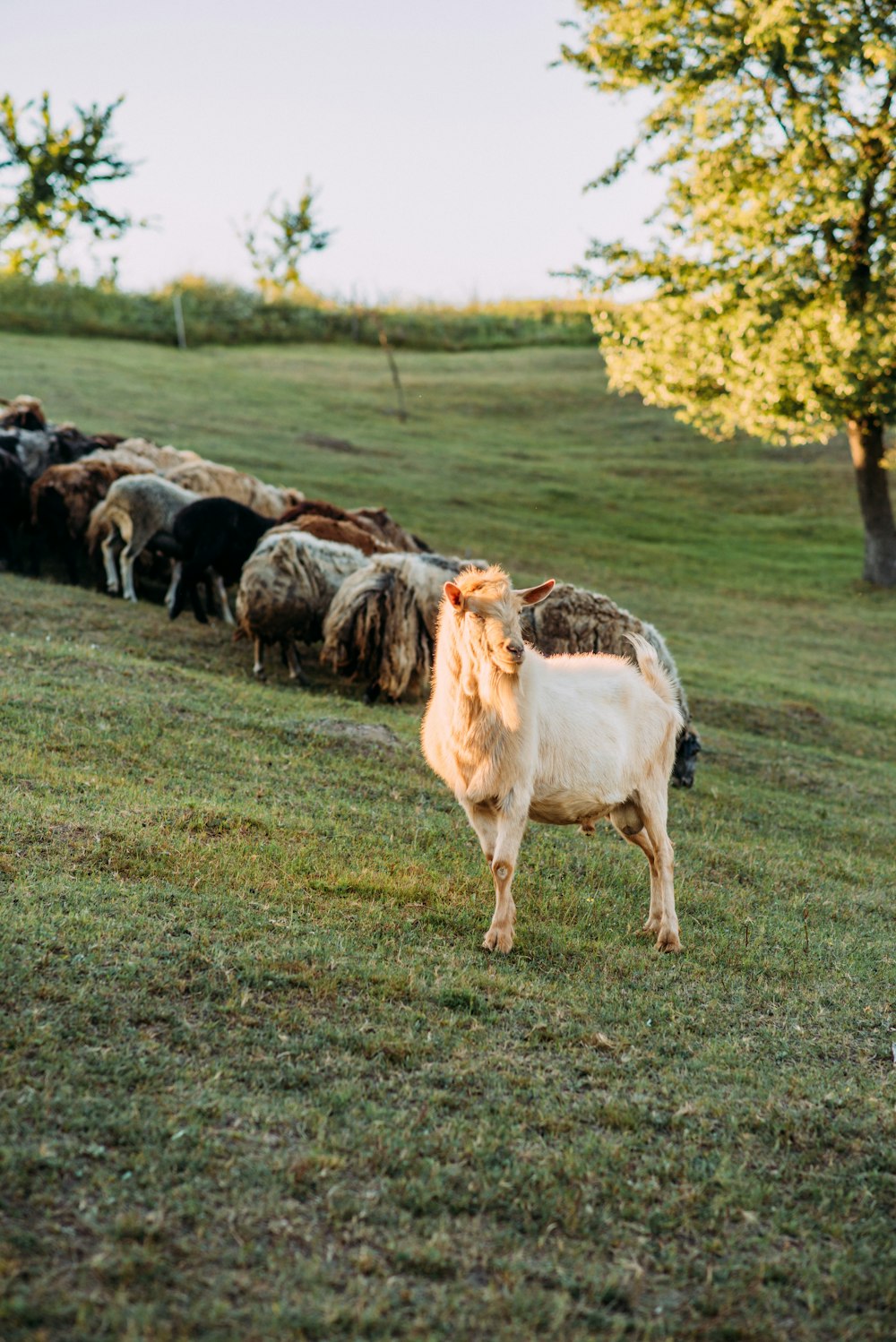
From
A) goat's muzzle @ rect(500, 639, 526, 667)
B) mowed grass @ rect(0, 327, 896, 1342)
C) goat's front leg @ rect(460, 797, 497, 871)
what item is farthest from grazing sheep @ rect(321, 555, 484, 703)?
goat's muzzle @ rect(500, 639, 526, 667)

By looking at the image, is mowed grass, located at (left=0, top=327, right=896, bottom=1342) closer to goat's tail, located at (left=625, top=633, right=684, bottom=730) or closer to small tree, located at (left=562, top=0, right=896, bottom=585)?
goat's tail, located at (left=625, top=633, right=684, bottom=730)

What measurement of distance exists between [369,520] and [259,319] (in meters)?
38.5

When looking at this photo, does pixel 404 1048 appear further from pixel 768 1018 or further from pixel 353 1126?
pixel 768 1018

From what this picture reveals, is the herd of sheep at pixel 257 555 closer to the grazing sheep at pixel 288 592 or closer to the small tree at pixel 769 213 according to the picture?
the grazing sheep at pixel 288 592

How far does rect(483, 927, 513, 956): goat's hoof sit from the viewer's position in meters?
6.44

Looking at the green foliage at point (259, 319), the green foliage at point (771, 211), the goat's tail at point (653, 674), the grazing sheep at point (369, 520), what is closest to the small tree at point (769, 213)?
the green foliage at point (771, 211)

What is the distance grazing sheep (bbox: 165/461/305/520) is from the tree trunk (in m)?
14.3

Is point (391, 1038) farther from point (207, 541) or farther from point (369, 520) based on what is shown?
point (369, 520)

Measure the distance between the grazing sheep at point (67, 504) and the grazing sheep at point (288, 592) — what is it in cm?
350

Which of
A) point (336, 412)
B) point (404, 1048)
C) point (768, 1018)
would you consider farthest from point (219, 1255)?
point (336, 412)

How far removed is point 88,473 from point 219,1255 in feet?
45.7

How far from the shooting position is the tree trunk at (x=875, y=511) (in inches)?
1043

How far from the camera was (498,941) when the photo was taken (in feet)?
21.2

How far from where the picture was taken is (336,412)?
128 ft
